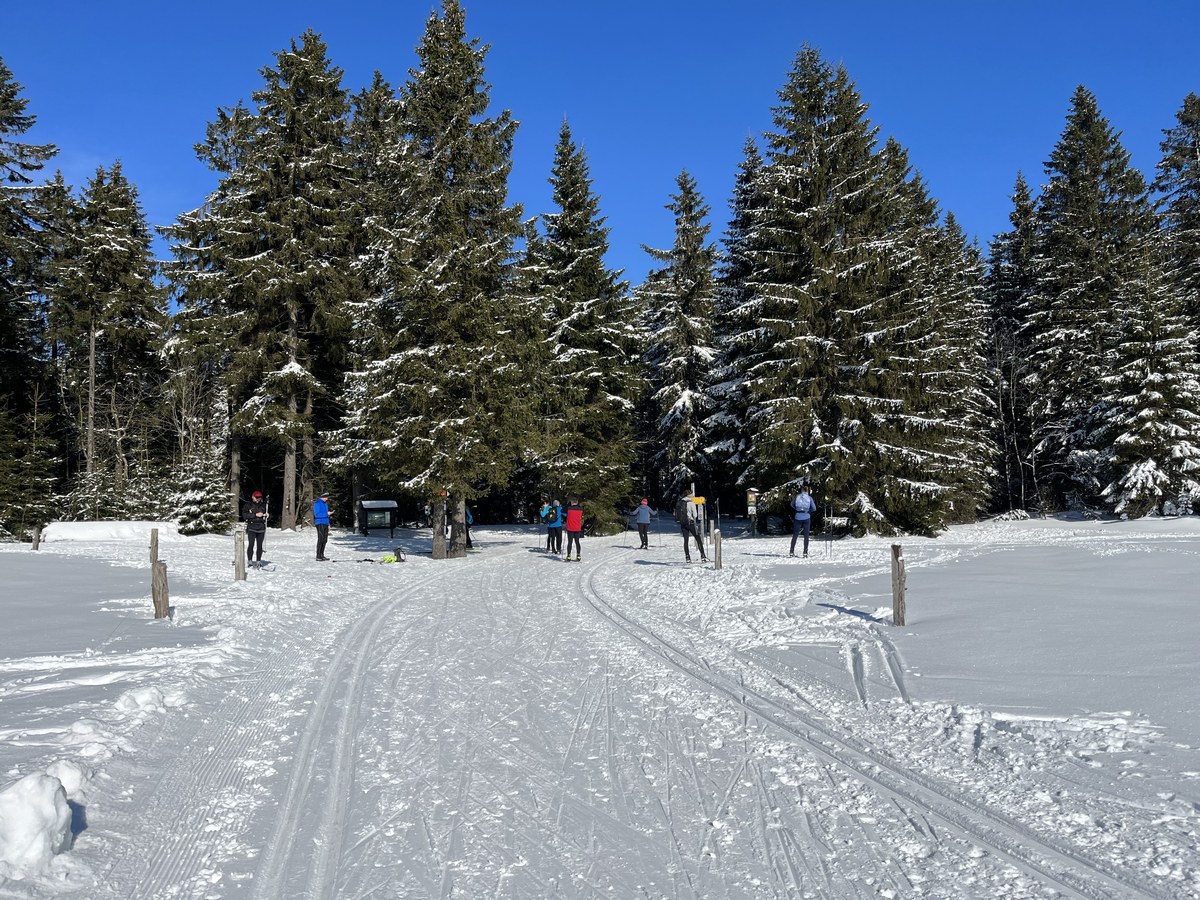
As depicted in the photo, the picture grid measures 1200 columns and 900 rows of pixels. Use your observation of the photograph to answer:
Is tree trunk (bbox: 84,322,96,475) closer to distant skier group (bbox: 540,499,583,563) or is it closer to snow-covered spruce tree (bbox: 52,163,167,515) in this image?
snow-covered spruce tree (bbox: 52,163,167,515)

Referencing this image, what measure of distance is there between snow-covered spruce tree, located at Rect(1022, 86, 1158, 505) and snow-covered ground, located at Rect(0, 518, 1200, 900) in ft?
78.2

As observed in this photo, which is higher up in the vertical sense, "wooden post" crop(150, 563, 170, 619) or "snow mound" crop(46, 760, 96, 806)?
"wooden post" crop(150, 563, 170, 619)

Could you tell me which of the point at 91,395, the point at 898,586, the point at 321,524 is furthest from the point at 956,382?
the point at 91,395

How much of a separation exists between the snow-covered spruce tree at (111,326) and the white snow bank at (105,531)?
4.85 metres

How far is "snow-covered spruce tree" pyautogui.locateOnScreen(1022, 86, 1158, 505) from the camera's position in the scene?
3256 cm

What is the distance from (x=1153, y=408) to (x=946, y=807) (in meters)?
29.2

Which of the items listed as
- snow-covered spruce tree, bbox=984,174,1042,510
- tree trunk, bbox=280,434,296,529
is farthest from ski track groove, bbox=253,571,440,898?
snow-covered spruce tree, bbox=984,174,1042,510

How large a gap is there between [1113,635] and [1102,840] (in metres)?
5.15

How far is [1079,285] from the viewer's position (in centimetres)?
3431

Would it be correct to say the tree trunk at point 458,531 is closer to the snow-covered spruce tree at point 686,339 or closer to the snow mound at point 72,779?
the snow-covered spruce tree at point 686,339

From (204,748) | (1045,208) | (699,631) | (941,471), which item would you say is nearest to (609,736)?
(204,748)

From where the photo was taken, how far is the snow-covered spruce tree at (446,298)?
21109 millimetres

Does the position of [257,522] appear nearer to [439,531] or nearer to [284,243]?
[439,531]

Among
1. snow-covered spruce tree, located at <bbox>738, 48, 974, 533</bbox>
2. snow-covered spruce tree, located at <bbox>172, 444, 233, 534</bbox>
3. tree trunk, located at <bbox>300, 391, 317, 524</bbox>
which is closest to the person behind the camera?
snow-covered spruce tree, located at <bbox>738, 48, 974, 533</bbox>
